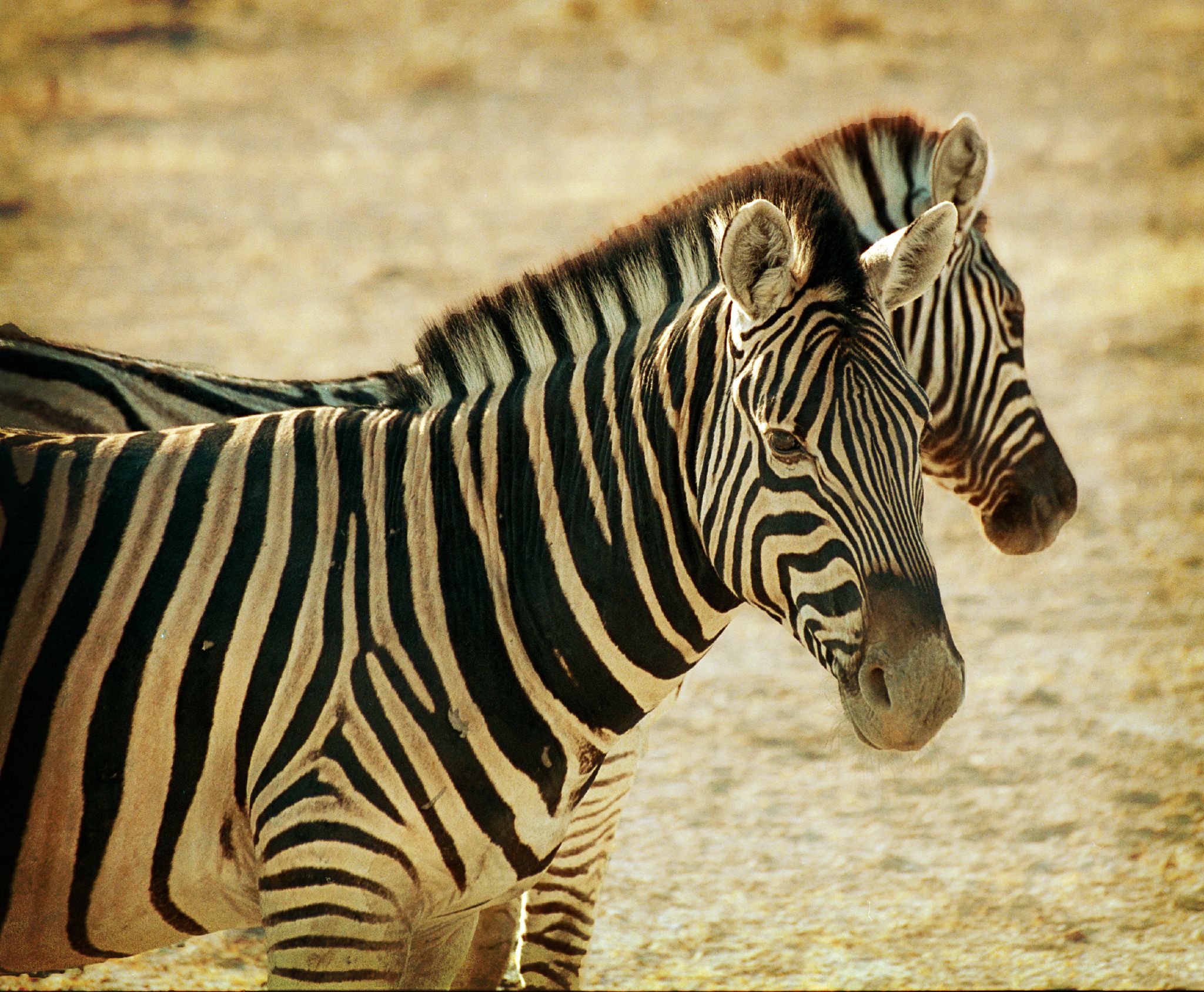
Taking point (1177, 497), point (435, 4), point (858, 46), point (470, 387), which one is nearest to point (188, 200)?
point (435, 4)

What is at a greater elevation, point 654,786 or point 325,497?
point 325,497

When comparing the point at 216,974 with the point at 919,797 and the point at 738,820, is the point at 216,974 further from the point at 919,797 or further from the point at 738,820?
the point at 919,797

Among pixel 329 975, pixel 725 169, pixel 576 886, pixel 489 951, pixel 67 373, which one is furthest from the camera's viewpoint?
pixel 725 169

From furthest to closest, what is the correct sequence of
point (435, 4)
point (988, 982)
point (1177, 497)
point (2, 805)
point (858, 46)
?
point (435, 4) < point (858, 46) < point (1177, 497) < point (988, 982) < point (2, 805)

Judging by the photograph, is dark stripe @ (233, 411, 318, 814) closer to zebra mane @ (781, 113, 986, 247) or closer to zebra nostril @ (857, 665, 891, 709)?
zebra nostril @ (857, 665, 891, 709)

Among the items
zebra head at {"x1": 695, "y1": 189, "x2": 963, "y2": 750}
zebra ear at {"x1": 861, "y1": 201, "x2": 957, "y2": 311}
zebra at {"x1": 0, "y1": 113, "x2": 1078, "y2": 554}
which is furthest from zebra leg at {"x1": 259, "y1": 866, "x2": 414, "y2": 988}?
zebra at {"x1": 0, "y1": 113, "x2": 1078, "y2": 554}

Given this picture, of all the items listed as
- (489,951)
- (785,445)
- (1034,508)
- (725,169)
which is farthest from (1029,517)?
(725,169)

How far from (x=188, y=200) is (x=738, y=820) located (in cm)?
1339

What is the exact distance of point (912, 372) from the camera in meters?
4.23

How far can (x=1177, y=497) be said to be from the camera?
870 cm

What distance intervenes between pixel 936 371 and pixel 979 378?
0.20 m

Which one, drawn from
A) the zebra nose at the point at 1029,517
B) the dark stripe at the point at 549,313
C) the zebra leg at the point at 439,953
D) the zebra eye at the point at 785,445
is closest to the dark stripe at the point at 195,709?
the zebra leg at the point at 439,953

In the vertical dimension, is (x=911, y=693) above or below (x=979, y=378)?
below

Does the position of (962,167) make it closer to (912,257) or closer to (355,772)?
(912,257)
